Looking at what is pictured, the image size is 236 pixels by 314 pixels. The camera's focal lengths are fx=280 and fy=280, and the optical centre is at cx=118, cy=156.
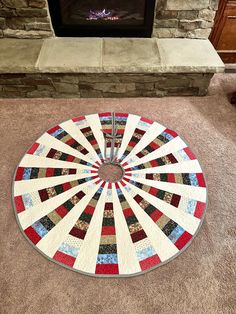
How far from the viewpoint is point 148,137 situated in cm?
211

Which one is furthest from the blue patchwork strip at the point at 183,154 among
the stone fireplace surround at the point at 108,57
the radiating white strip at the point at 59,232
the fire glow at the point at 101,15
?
the fire glow at the point at 101,15

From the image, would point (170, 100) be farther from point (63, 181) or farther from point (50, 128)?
point (63, 181)

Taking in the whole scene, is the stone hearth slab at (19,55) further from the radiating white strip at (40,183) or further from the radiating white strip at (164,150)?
the radiating white strip at (164,150)

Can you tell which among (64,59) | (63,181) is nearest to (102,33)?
(64,59)

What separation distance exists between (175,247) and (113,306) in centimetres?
46

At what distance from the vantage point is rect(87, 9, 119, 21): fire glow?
2.35 meters

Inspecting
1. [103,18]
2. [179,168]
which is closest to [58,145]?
[179,168]

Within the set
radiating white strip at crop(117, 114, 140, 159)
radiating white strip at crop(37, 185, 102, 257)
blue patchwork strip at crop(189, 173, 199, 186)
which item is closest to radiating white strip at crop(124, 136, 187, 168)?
radiating white strip at crop(117, 114, 140, 159)

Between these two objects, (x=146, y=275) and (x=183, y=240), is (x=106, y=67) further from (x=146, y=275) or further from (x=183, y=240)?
(x=146, y=275)

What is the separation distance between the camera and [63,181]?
186 cm

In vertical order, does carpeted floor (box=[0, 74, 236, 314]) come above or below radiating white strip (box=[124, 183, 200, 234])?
below

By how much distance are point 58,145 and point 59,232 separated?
2.22ft

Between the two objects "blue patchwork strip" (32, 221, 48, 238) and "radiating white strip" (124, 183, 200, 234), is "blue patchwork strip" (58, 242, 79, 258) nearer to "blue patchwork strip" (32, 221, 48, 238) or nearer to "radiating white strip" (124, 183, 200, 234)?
"blue patchwork strip" (32, 221, 48, 238)

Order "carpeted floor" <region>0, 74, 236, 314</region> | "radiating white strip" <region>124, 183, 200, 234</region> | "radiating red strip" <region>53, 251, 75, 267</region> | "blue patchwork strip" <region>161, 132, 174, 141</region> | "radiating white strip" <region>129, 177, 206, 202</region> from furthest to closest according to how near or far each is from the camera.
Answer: "blue patchwork strip" <region>161, 132, 174, 141</region>, "radiating white strip" <region>129, 177, 206, 202</region>, "radiating white strip" <region>124, 183, 200, 234</region>, "radiating red strip" <region>53, 251, 75, 267</region>, "carpeted floor" <region>0, 74, 236, 314</region>
